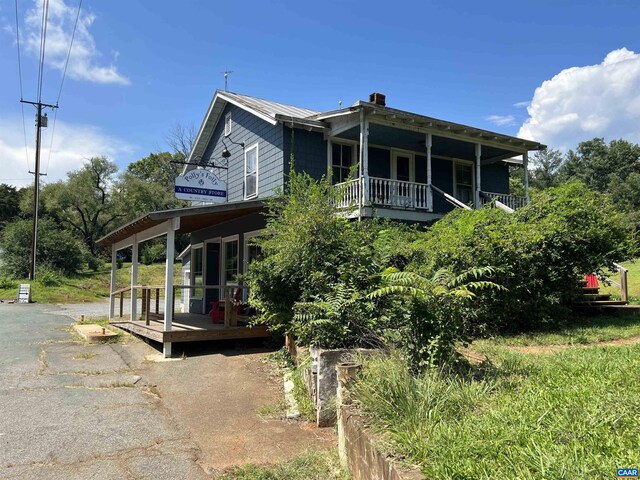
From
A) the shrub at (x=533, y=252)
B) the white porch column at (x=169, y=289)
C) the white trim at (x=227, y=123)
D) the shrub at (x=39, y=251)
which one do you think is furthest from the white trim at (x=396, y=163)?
the shrub at (x=39, y=251)

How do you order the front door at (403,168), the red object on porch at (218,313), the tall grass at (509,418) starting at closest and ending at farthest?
the tall grass at (509,418)
the red object on porch at (218,313)
the front door at (403,168)

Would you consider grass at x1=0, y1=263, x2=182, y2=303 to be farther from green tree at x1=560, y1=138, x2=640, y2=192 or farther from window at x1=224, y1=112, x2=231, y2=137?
green tree at x1=560, y1=138, x2=640, y2=192

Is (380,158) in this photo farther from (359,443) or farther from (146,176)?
(146,176)

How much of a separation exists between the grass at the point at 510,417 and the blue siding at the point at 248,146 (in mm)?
9251

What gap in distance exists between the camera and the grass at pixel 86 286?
25391 millimetres

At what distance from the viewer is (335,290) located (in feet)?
20.3

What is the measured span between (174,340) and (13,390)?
2.94 meters

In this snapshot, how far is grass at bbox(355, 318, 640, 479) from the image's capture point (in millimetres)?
2592

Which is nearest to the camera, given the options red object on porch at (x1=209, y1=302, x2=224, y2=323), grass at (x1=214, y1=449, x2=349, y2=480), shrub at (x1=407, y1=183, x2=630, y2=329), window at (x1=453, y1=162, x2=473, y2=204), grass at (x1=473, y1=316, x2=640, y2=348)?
grass at (x1=214, y1=449, x2=349, y2=480)

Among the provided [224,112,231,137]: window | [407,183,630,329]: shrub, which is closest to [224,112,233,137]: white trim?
[224,112,231,137]: window

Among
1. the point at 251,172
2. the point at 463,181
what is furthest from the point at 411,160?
the point at 251,172

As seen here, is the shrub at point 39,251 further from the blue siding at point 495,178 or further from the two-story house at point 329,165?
the blue siding at point 495,178

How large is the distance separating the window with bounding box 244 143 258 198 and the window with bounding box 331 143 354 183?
2613 mm

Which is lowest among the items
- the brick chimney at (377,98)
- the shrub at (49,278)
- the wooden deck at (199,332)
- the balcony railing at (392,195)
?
the wooden deck at (199,332)
